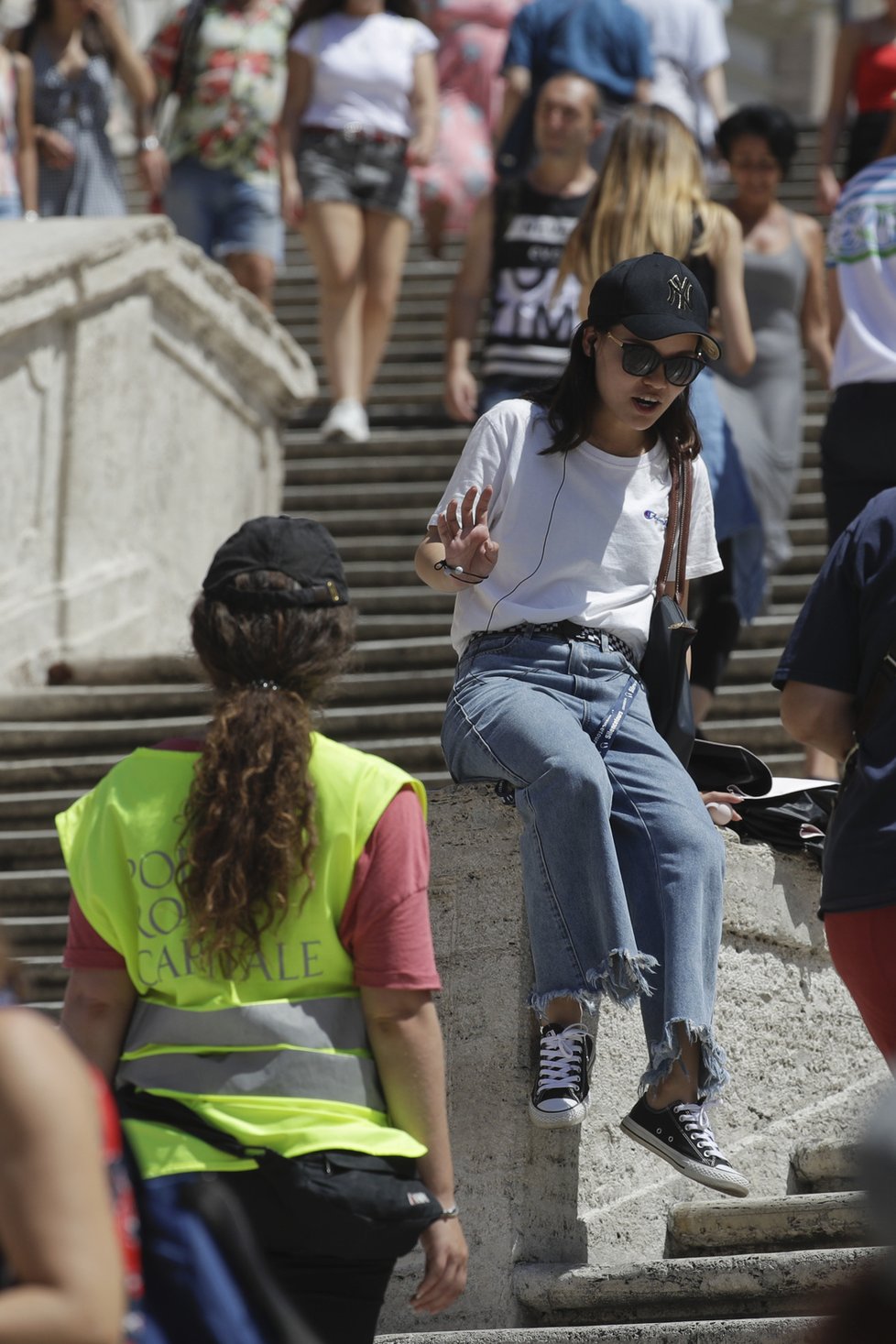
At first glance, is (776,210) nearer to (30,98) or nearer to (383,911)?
(30,98)

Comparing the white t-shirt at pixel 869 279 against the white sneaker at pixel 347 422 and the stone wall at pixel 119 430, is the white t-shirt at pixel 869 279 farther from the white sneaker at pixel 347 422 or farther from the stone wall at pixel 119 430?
the white sneaker at pixel 347 422

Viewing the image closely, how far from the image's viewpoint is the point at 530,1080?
4516 mm

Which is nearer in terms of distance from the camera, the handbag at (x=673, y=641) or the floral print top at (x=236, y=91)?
the handbag at (x=673, y=641)

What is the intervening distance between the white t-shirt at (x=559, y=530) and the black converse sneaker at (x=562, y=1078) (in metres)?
0.82

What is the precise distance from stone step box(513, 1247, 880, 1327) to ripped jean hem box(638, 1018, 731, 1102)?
0.33 m

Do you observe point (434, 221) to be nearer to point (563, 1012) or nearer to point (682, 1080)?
point (563, 1012)

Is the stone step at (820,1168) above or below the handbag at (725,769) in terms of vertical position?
below

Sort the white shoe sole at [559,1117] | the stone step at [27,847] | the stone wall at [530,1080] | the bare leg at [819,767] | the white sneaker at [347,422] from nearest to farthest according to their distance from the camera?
the white shoe sole at [559,1117] < the stone wall at [530,1080] < the bare leg at [819,767] < the stone step at [27,847] < the white sneaker at [347,422]

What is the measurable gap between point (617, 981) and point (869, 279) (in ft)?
8.91

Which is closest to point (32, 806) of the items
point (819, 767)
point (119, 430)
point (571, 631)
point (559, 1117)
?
point (119, 430)

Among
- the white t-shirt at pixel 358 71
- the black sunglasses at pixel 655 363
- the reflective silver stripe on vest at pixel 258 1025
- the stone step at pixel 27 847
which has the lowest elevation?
the stone step at pixel 27 847

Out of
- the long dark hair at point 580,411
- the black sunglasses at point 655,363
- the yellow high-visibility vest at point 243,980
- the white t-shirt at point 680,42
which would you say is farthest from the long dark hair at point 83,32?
the yellow high-visibility vest at point 243,980

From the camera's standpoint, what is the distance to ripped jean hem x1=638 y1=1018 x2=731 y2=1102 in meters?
4.17

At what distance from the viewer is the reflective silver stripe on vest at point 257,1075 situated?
3.02 meters
